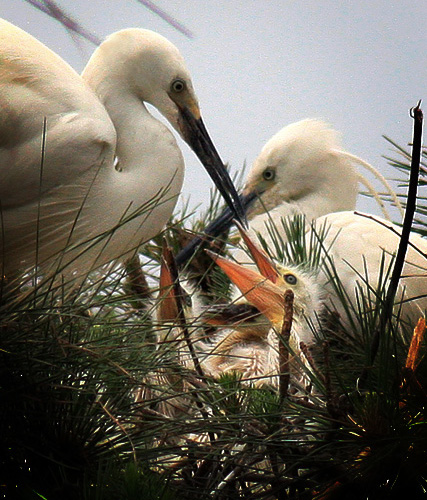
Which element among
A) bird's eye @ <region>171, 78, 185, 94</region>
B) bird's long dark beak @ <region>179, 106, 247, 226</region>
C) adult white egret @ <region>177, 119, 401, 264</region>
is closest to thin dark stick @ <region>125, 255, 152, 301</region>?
bird's long dark beak @ <region>179, 106, 247, 226</region>

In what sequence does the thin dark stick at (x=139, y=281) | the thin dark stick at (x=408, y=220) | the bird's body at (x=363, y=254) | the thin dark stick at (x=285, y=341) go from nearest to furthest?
the thin dark stick at (x=408, y=220)
the thin dark stick at (x=285, y=341)
the thin dark stick at (x=139, y=281)
the bird's body at (x=363, y=254)

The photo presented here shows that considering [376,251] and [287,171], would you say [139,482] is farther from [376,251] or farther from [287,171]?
[287,171]

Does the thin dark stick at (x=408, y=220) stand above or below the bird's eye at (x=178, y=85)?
above

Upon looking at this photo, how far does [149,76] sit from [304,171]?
0.97 metres

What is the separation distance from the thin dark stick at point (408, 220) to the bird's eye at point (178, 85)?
1.13 meters

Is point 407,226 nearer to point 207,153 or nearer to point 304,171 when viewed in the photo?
point 207,153

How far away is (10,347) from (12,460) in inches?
4.7

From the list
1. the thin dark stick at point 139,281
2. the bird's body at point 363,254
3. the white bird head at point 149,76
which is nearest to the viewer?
the thin dark stick at point 139,281

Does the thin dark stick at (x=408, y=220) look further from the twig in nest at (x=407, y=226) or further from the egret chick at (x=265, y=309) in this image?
the egret chick at (x=265, y=309)

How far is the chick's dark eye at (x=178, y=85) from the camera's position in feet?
6.42

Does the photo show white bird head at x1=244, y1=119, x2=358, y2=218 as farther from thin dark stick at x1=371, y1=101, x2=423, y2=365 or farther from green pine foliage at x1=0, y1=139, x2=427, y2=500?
thin dark stick at x1=371, y1=101, x2=423, y2=365

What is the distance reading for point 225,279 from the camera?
1830 millimetres

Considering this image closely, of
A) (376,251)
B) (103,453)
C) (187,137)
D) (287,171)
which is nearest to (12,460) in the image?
(103,453)

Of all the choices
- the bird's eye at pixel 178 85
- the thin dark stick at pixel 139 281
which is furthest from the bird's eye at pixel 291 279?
the bird's eye at pixel 178 85
